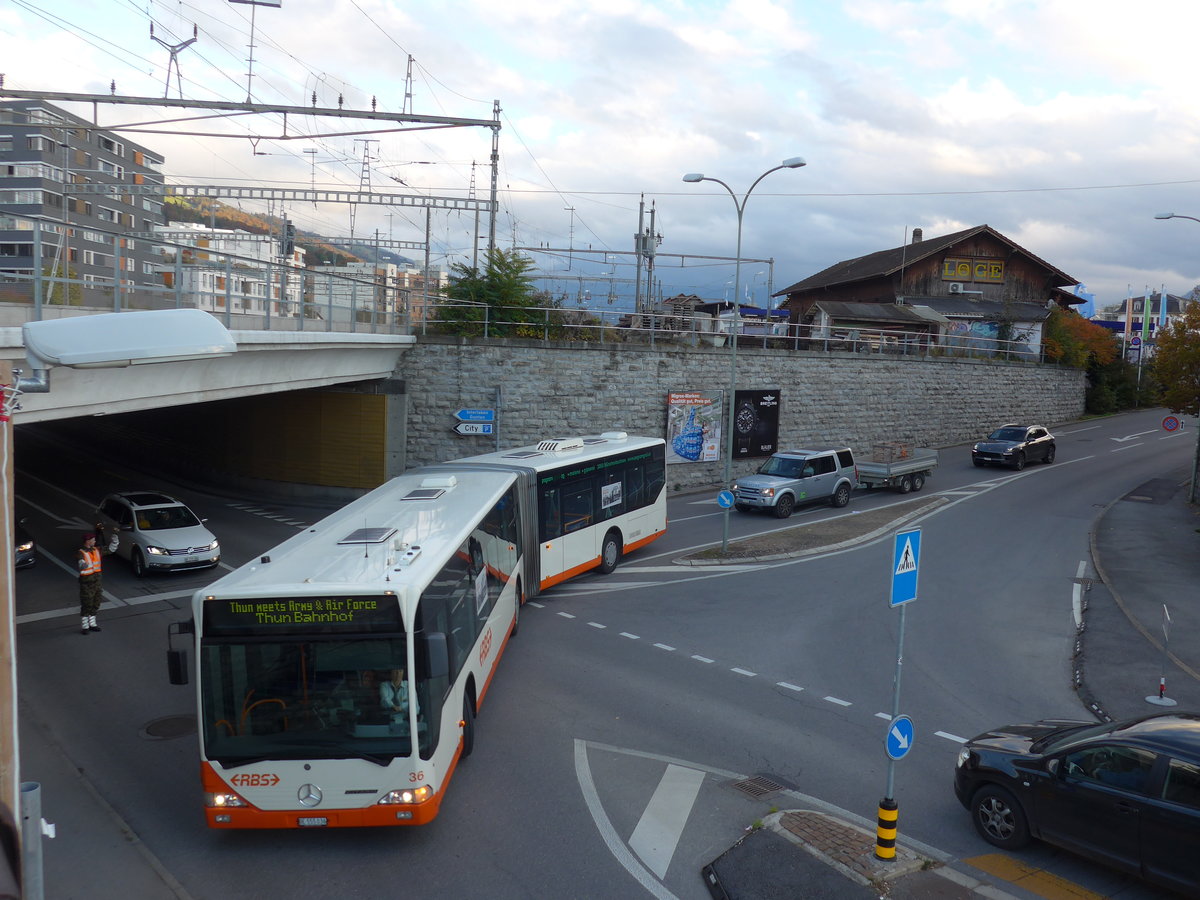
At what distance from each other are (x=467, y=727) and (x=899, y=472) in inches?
866

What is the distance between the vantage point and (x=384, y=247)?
123 feet

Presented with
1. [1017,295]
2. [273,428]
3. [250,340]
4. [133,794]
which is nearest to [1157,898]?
[133,794]

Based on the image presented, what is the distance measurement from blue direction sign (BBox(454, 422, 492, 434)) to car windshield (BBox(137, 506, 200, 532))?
30.2ft

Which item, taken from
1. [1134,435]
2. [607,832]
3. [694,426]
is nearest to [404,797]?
[607,832]

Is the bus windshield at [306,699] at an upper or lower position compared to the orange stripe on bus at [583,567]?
upper

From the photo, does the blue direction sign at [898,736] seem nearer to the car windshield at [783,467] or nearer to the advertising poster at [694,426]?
the car windshield at [783,467]

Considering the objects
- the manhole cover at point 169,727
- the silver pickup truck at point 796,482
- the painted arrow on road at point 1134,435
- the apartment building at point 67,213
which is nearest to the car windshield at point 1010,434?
the painted arrow on road at point 1134,435

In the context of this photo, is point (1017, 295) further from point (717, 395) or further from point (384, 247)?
point (384, 247)

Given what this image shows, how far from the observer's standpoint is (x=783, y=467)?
26.0m

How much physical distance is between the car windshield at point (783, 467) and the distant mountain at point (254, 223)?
16.6m

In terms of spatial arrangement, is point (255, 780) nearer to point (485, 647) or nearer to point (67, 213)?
point (485, 647)

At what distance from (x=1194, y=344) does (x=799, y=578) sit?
16.8 meters

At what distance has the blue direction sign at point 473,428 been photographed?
26969 mm

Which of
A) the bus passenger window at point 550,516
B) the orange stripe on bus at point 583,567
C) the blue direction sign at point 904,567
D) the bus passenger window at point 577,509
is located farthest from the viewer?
the bus passenger window at point 577,509
